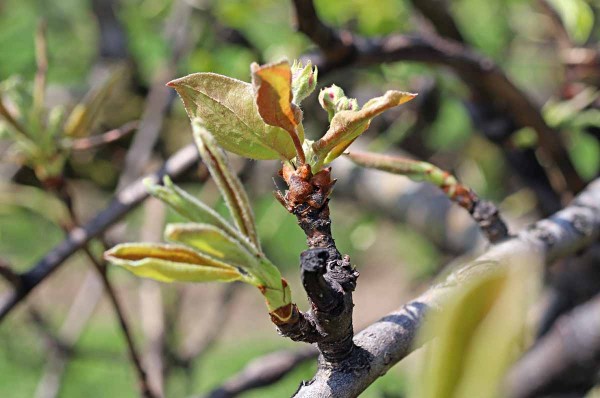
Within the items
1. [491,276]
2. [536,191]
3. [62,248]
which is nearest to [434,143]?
[536,191]

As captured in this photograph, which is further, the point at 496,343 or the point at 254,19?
the point at 254,19

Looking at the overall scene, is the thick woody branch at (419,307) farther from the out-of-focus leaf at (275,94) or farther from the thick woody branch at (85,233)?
the thick woody branch at (85,233)

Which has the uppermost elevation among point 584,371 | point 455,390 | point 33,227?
point 455,390

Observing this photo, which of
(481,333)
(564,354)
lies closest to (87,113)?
(481,333)

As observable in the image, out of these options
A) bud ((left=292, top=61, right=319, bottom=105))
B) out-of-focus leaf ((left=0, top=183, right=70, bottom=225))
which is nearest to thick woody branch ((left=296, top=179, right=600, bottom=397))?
bud ((left=292, top=61, right=319, bottom=105))

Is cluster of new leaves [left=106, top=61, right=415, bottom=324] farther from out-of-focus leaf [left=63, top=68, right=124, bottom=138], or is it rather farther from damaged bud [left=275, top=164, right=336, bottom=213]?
out-of-focus leaf [left=63, top=68, right=124, bottom=138]

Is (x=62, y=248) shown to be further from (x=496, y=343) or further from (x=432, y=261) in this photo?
(x=432, y=261)

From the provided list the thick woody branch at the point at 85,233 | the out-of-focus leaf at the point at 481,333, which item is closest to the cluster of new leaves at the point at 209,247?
the out-of-focus leaf at the point at 481,333
